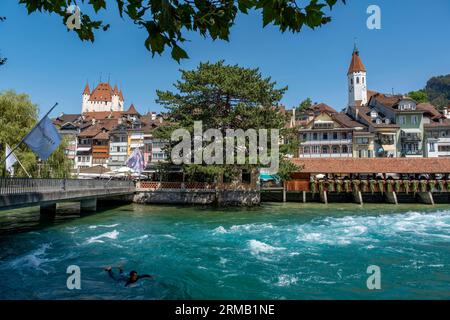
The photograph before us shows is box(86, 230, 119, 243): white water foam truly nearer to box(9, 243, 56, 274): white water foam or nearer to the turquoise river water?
the turquoise river water

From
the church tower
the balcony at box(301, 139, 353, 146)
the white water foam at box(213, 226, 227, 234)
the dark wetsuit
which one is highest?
the church tower

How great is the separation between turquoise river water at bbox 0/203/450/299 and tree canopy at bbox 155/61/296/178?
11219 mm

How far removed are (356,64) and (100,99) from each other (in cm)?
10887

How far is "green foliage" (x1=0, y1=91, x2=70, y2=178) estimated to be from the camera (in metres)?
27.8

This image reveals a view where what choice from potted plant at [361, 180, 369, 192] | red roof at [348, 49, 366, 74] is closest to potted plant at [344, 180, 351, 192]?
potted plant at [361, 180, 369, 192]

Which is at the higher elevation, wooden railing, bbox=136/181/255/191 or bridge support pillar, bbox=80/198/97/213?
wooden railing, bbox=136/181/255/191

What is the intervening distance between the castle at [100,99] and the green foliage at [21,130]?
396 ft

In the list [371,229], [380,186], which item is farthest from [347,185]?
[371,229]

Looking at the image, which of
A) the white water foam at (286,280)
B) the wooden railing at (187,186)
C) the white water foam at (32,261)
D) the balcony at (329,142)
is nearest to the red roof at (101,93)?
the balcony at (329,142)

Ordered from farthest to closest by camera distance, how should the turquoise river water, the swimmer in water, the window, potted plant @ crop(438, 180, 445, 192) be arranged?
the window < potted plant @ crop(438, 180, 445, 192) < the swimmer in water < the turquoise river water

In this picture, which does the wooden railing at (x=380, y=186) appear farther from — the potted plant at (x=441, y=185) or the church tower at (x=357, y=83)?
the church tower at (x=357, y=83)

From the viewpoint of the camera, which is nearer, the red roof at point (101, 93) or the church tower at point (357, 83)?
the church tower at point (357, 83)

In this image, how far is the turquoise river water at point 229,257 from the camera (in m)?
10.0

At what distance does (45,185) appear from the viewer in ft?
62.0
